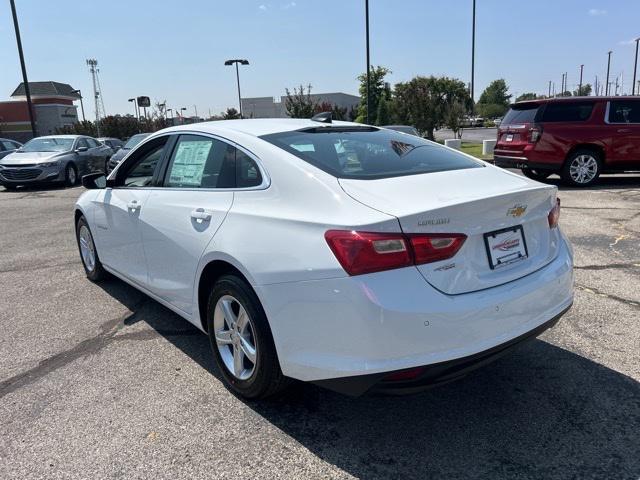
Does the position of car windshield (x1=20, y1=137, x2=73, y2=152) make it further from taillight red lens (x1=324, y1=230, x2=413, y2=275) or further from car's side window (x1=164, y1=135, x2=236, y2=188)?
taillight red lens (x1=324, y1=230, x2=413, y2=275)

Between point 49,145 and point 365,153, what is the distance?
52.8 feet

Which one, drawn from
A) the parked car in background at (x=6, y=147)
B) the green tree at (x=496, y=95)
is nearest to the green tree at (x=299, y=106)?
the parked car in background at (x=6, y=147)

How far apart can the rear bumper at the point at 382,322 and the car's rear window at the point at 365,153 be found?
690 mm

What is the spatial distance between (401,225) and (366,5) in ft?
77.7

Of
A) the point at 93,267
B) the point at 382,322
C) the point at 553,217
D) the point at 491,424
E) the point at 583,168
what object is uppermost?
the point at 553,217

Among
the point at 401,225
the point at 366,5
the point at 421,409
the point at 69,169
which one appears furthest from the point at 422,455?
the point at 366,5

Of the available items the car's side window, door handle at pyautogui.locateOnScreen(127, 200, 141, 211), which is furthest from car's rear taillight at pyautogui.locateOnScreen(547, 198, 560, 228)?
door handle at pyautogui.locateOnScreen(127, 200, 141, 211)

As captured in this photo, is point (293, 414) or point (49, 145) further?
point (49, 145)

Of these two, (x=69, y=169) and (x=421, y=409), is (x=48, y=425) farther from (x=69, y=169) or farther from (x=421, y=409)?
(x=69, y=169)

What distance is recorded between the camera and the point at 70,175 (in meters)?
16.2

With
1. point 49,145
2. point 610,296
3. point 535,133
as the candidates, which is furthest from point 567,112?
point 49,145

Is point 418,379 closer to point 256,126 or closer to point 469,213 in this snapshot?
point 469,213

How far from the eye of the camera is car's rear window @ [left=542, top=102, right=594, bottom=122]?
10891 millimetres

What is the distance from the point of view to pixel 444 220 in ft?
7.97
